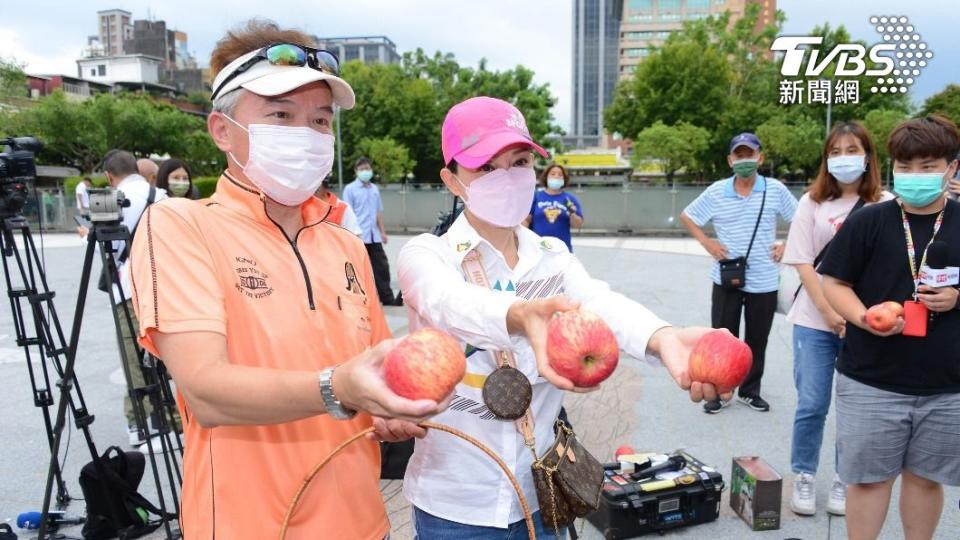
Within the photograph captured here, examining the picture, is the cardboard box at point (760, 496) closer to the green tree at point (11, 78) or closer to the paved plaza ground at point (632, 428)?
the paved plaza ground at point (632, 428)

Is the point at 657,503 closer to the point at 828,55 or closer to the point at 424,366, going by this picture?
the point at 424,366

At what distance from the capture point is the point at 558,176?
322 inches

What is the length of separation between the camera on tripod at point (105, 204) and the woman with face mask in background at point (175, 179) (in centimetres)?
223

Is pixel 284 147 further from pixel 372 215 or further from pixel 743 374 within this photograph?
pixel 372 215

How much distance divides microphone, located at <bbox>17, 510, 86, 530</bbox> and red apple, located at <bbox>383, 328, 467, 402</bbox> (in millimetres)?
3746

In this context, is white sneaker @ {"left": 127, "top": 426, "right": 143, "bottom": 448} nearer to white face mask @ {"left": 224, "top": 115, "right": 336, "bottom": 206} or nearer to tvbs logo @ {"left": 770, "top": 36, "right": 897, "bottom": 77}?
white face mask @ {"left": 224, "top": 115, "right": 336, "bottom": 206}

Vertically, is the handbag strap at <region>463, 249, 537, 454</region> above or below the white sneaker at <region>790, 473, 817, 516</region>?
above

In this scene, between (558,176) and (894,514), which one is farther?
(558,176)

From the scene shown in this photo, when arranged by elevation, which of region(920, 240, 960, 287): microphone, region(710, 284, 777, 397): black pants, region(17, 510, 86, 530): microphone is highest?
region(920, 240, 960, 287): microphone

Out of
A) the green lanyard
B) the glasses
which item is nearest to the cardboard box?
the green lanyard

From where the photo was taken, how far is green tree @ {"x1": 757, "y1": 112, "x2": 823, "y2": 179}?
34344 mm

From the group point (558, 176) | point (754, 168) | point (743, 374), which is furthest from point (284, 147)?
point (558, 176)

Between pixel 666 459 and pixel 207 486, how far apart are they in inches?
126

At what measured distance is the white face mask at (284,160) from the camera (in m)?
1.71
